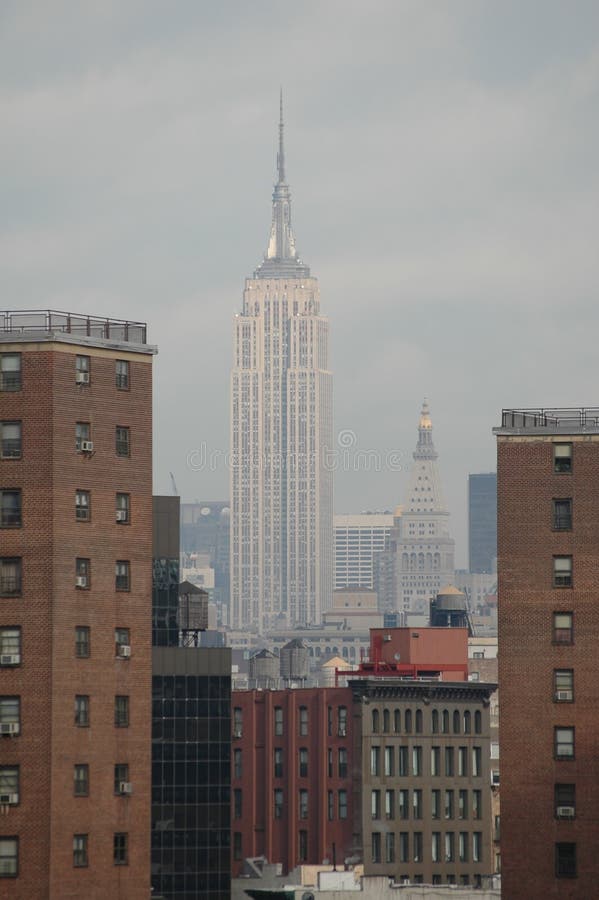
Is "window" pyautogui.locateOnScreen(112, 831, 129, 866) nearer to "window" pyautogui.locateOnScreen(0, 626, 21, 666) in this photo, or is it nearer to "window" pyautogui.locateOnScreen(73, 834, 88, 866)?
"window" pyautogui.locateOnScreen(73, 834, 88, 866)

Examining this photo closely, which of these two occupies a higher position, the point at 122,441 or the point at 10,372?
the point at 10,372

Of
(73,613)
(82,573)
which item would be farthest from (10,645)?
(82,573)

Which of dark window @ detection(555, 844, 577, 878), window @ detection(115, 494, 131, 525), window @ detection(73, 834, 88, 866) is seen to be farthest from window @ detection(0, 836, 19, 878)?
dark window @ detection(555, 844, 577, 878)

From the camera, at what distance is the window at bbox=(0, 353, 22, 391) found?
117 m

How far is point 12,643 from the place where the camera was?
11506cm

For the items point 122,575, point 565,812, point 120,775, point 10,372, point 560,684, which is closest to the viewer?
point 10,372

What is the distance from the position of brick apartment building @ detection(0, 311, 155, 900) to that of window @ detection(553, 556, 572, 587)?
22.9 m

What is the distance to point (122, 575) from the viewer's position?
389ft

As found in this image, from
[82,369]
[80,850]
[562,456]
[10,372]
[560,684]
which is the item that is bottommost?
[80,850]

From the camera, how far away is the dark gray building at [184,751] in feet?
575

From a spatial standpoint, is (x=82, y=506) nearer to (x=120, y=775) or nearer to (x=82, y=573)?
(x=82, y=573)

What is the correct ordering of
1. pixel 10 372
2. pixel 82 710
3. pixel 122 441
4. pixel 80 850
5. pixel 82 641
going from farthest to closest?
1. pixel 122 441
2. pixel 10 372
3. pixel 82 641
4. pixel 82 710
5. pixel 80 850

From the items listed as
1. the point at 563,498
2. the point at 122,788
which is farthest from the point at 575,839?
the point at 122,788

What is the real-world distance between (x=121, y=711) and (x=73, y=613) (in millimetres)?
5128
